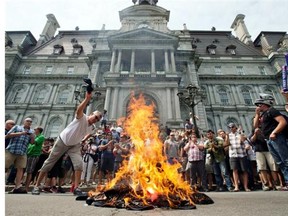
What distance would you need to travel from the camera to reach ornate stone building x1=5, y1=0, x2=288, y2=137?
22.8m

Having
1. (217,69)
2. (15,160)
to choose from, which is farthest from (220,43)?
(15,160)

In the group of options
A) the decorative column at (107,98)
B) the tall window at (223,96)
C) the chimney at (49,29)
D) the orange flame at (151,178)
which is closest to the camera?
the orange flame at (151,178)

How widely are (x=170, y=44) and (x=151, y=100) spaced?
10.0 metres

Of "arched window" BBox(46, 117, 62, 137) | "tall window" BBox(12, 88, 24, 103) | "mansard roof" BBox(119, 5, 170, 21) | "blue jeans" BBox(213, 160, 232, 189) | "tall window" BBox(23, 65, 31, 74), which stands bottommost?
"blue jeans" BBox(213, 160, 232, 189)

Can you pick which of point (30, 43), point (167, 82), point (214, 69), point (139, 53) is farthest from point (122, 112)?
point (30, 43)

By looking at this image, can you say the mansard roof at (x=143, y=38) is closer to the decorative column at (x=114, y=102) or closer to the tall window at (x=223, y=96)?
the decorative column at (x=114, y=102)

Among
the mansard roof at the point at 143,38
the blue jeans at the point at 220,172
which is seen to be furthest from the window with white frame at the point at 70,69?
the blue jeans at the point at 220,172

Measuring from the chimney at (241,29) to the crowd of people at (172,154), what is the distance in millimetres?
42867

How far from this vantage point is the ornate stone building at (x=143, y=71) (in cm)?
2280

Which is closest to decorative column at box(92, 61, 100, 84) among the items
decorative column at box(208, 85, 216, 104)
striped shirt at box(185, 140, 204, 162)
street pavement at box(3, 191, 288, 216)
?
decorative column at box(208, 85, 216, 104)

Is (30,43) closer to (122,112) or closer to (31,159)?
(122,112)

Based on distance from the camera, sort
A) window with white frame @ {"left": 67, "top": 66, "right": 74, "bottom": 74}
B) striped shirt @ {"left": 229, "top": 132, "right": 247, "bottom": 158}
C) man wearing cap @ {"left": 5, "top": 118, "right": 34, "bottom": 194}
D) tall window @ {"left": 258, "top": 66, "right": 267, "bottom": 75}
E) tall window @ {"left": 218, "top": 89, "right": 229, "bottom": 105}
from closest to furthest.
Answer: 1. man wearing cap @ {"left": 5, "top": 118, "right": 34, "bottom": 194}
2. striped shirt @ {"left": 229, "top": 132, "right": 247, "bottom": 158}
3. tall window @ {"left": 218, "top": 89, "right": 229, "bottom": 105}
4. tall window @ {"left": 258, "top": 66, "right": 267, "bottom": 75}
5. window with white frame @ {"left": 67, "top": 66, "right": 74, "bottom": 74}

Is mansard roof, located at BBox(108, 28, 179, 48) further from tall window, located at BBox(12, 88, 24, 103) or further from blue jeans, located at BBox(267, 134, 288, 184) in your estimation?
blue jeans, located at BBox(267, 134, 288, 184)

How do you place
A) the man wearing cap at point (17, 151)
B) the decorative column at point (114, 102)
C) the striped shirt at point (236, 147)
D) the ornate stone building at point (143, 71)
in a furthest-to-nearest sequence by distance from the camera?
1. the ornate stone building at point (143, 71)
2. the decorative column at point (114, 102)
3. the striped shirt at point (236, 147)
4. the man wearing cap at point (17, 151)
